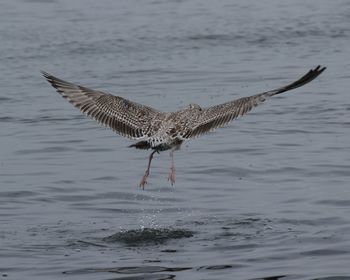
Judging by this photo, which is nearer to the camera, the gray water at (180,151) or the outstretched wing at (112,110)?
the gray water at (180,151)

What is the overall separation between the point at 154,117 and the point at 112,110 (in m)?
0.51

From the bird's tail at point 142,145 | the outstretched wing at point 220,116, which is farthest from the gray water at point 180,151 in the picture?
the outstretched wing at point 220,116

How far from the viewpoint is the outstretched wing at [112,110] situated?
11211 mm

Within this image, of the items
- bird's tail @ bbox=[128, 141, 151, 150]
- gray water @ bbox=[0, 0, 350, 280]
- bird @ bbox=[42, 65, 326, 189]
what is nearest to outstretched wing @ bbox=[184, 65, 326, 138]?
bird @ bbox=[42, 65, 326, 189]

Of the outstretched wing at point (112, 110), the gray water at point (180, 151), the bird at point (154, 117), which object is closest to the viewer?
the gray water at point (180, 151)

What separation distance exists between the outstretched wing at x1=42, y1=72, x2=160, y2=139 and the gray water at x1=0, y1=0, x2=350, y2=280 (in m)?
0.94

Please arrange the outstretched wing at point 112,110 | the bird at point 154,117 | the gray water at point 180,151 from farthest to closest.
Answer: the outstretched wing at point 112,110, the bird at point 154,117, the gray water at point 180,151

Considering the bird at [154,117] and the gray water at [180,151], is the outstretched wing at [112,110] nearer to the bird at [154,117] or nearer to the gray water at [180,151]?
the bird at [154,117]

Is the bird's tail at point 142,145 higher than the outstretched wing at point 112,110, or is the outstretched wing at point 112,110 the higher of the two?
the outstretched wing at point 112,110

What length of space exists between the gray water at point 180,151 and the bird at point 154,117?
0.87 meters

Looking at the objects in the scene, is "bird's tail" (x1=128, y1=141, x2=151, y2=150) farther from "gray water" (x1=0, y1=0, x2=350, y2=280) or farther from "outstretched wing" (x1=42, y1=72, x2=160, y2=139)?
"gray water" (x1=0, y1=0, x2=350, y2=280)

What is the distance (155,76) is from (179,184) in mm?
5914

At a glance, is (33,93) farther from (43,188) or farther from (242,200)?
(242,200)

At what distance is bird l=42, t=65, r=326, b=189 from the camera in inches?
428
